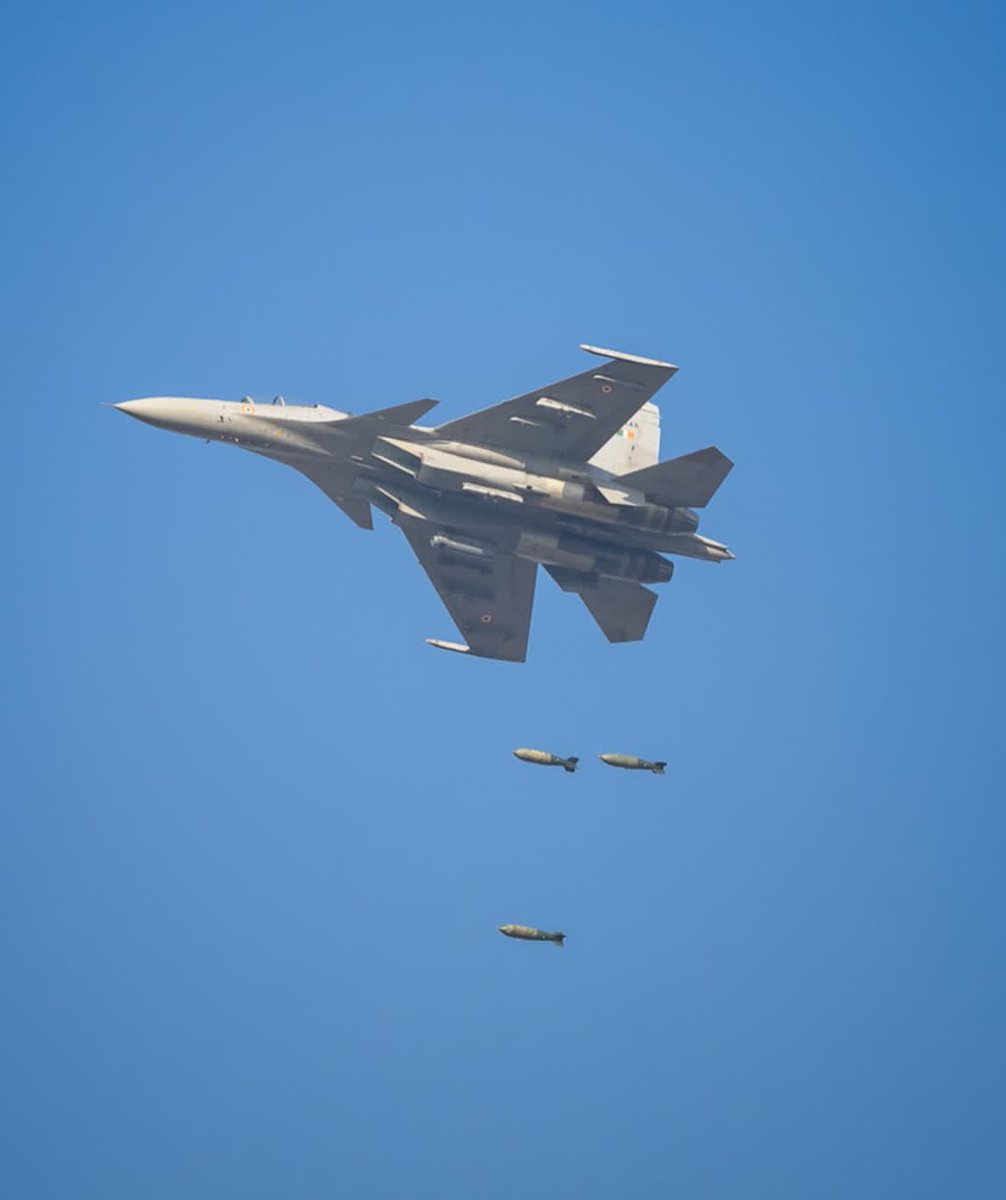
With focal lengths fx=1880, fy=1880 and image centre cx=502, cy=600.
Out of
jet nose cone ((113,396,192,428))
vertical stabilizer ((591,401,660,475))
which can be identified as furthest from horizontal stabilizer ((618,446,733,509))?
jet nose cone ((113,396,192,428))

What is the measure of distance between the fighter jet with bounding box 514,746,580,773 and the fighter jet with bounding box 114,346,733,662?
14.7 ft

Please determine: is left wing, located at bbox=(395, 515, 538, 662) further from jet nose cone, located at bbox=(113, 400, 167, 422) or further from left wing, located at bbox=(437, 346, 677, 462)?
jet nose cone, located at bbox=(113, 400, 167, 422)

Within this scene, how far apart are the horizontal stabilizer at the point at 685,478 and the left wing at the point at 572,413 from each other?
50.8 inches

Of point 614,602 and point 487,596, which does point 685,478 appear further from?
point 487,596

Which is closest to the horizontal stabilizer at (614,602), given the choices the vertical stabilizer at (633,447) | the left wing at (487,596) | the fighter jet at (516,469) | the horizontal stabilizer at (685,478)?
the fighter jet at (516,469)

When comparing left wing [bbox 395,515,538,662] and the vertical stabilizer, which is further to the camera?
left wing [bbox 395,515,538,662]

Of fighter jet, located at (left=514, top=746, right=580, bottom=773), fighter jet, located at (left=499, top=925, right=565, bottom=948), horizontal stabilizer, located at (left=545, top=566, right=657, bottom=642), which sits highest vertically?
horizontal stabilizer, located at (left=545, top=566, right=657, bottom=642)

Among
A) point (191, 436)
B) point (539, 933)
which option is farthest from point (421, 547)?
Result: point (539, 933)

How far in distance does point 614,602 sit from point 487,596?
3.35 meters

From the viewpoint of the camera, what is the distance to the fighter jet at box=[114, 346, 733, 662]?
42094 millimetres

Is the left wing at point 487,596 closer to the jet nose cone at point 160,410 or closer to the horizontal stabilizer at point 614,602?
the horizontal stabilizer at point 614,602

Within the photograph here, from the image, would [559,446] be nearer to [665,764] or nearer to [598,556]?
[598,556]

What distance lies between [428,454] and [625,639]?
290 inches

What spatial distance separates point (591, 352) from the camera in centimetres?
4109
